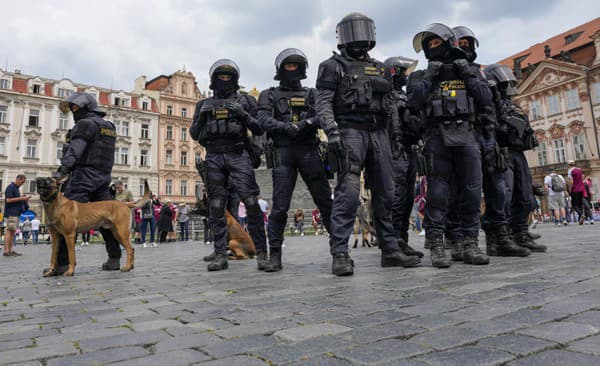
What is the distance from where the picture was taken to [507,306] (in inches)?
87.2

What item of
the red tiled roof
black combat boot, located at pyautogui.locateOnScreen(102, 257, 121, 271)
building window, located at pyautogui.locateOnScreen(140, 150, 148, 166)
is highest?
the red tiled roof

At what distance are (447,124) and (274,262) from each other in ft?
7.91


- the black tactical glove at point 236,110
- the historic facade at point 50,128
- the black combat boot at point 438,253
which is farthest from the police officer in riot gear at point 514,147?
the historic facade at point 50,128

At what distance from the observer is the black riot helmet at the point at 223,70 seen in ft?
18.2

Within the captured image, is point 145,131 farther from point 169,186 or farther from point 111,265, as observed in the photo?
point 111,265

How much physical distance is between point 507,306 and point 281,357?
1.36 metres

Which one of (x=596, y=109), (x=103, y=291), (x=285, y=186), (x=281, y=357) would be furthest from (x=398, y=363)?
(x=596, y=109)

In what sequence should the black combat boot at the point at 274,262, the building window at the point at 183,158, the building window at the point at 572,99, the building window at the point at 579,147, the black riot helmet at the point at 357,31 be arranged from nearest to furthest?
the black riot helmet at the point at 357,31 < the black combat boot at the point at 274,262 < the building window at the point at 579,147 < the building window at the point at 572,99 < the building window at the point at 183,158

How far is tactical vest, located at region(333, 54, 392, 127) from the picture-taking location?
4238 millimetres

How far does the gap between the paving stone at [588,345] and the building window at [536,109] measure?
1852 inches

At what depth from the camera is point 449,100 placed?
428 centimetres

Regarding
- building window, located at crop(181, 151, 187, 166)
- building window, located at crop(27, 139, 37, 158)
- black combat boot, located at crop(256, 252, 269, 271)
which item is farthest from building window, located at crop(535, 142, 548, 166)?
building window, located at crop(27, 139, 37, 158)

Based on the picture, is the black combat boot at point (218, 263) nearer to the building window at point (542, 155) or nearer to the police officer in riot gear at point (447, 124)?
the police officer in riot gear at point (447, 124)

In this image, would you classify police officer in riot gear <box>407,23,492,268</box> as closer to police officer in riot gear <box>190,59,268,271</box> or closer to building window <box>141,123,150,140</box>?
police officer in riot gear <box>190,59,268,271</box>
